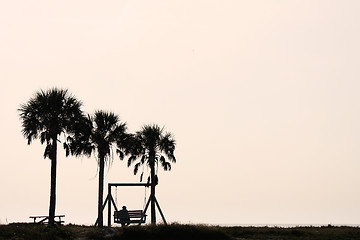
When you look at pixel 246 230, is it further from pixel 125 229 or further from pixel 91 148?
pixel 91 148

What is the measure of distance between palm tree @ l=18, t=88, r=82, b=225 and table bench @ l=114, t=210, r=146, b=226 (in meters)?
5.64

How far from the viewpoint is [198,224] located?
3838 cm

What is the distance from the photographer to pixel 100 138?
172ft

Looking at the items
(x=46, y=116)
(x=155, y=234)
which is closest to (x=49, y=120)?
(x=46, y=116)

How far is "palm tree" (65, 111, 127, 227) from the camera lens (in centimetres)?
5194

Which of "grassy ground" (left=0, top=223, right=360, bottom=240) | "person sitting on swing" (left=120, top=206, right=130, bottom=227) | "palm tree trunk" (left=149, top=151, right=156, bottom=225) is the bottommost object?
"grassy ground" (left=0, top=223, right=360, bottom=240)

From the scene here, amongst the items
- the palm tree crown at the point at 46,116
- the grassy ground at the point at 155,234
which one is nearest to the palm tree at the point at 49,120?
the palm tree crown at the point at 46,116

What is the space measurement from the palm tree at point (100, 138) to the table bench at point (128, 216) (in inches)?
175

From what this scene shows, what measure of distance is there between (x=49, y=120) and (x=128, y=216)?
34.0ft

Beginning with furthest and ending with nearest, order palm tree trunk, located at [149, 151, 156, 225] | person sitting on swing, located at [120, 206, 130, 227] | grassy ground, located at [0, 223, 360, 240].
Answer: palm tree trunk, located at [149, 151, 156, 225] → person sitting on swing, located at [120, 206, 130, 227] → grassy ground, located at [0, 223, 360, 240]

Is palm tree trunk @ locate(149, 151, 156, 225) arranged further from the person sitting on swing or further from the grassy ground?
the grassy ground

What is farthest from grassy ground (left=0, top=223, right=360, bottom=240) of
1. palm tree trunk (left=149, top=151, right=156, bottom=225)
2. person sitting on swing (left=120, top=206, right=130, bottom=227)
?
palm tree trunk (left=149, top=151, right=156, bottom=225)

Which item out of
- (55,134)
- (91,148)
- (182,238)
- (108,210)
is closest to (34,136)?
(55,134)

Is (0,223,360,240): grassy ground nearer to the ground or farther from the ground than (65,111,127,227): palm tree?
nearer to the ground
